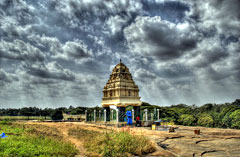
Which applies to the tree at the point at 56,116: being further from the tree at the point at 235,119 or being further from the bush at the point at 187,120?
the tree at the point at 235,119

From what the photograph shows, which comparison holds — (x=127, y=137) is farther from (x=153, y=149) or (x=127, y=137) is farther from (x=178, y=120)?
(x=178, y=120)

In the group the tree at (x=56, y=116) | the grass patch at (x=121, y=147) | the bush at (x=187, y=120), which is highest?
the grass patch at (x=121, y=147)

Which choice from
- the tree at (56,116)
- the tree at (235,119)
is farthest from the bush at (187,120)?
the tree at (56,116)

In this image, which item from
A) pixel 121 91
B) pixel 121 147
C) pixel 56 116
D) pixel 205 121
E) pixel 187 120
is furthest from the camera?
pixel 56 116

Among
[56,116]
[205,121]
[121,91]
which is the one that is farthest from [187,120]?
[56,116]

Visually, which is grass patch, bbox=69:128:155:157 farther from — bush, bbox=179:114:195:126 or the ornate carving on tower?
the ornate carving on tower

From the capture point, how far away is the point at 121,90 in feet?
103

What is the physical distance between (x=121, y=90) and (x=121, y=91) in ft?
0.58

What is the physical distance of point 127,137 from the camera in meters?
9.09

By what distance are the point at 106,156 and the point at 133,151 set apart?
1.32m

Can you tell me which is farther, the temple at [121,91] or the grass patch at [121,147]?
the temple at [121,91]

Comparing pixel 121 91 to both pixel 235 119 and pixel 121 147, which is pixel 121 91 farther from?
pixel 121 147

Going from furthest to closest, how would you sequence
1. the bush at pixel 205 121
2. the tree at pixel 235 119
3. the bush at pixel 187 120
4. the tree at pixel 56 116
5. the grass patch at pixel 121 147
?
the tree at pixel 56 116 < the bush at pixel 187 120 < the bush at pixel 205 121 < the tree at pixel 235 119 < the grass patch at pixel 121 147

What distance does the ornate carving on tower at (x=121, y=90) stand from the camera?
31156 mm
